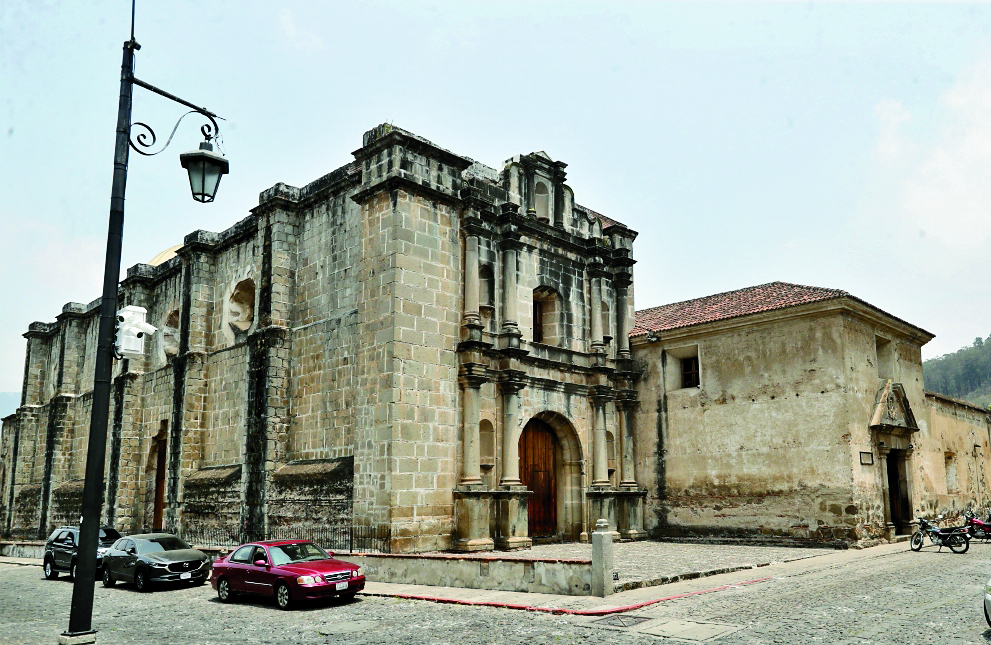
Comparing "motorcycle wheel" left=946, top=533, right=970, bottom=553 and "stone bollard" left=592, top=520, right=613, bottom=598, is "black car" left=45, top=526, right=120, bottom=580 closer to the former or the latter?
"stone bollard" left=592, top=520, right=613, bottom=598

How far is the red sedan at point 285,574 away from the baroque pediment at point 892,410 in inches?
592

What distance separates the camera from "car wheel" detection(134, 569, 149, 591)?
16.6m

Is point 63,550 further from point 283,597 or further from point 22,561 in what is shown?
point 283,597

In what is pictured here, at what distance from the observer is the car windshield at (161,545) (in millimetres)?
17188

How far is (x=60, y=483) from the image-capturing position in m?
33.5

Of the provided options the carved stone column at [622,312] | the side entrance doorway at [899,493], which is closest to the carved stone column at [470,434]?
the carved stone column at [622,312]

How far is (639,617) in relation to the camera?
10.9 m

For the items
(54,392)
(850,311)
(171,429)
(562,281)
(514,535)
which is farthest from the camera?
(54,392)

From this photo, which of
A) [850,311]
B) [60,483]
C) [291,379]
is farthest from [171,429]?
[850,311]

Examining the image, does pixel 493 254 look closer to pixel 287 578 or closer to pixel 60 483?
pixel 287 578

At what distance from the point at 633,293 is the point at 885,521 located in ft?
32.3

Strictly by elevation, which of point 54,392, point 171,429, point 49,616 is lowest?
point 49,616

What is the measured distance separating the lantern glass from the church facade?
9428mm

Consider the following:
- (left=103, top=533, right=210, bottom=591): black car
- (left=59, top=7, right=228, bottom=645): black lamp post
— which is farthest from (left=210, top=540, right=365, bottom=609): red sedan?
(left=59, top=7, right=228, bottom=645): black lamp post
